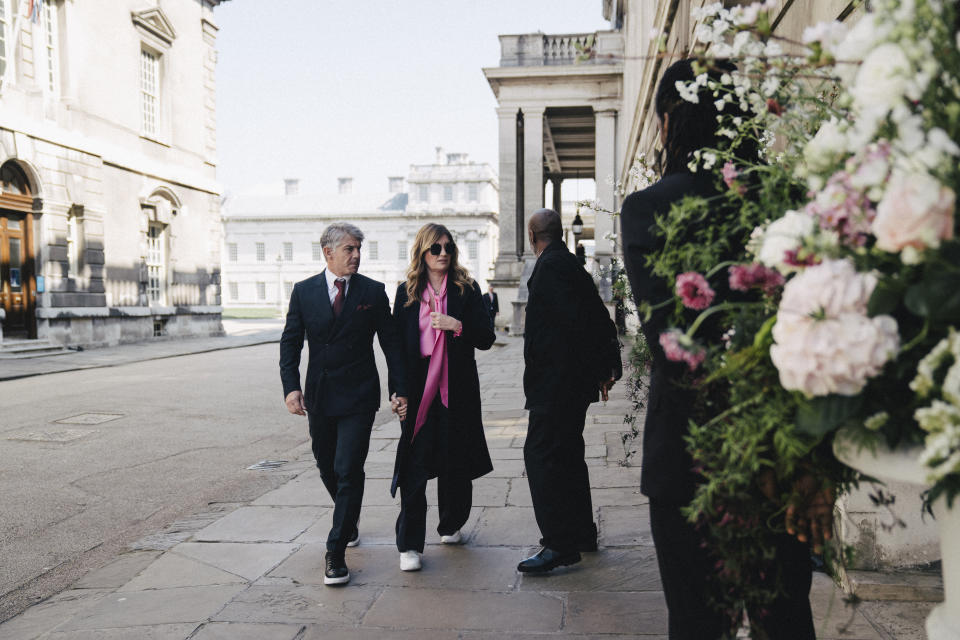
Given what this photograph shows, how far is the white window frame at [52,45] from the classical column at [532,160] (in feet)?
45.1

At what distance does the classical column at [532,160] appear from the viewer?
2595cm

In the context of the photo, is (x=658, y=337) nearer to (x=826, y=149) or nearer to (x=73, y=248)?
(x=826, y=149)

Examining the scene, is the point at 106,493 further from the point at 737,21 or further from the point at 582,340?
the point at 737,21

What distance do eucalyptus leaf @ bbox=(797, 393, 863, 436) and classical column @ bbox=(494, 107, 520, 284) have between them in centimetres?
2491

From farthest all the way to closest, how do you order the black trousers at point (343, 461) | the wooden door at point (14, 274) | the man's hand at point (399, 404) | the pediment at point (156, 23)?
the pediment at point (156, 23)
the wooden door at point (14, 274)
the man's hand at point (399, 404)
the black trousers at point (343, 461)

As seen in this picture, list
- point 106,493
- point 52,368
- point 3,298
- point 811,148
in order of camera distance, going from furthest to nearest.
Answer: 1. point 3,298
2. point 52,368
3. point 106,493
4. point 811,148

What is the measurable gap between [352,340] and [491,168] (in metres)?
80.7

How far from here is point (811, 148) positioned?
1365 mm

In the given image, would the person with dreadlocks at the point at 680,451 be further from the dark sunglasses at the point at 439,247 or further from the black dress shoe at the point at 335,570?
the dark sunglasses at the point at 439,247

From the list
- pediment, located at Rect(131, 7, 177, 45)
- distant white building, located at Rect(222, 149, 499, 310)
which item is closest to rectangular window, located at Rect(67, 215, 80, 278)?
pediment, located at Rect(131, 7, 177, 45)

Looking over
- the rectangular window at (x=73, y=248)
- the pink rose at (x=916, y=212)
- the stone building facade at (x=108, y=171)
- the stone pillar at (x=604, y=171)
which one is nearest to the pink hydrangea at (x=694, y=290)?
the pink rose at (x=916, y=212)

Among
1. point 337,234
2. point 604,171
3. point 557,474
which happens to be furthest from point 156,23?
point 557,474

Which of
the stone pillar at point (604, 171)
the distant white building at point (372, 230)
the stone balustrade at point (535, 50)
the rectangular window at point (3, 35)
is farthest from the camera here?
the distant white building at point (372, 230)

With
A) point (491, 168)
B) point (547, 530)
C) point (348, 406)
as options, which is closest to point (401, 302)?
point (348, 406)
